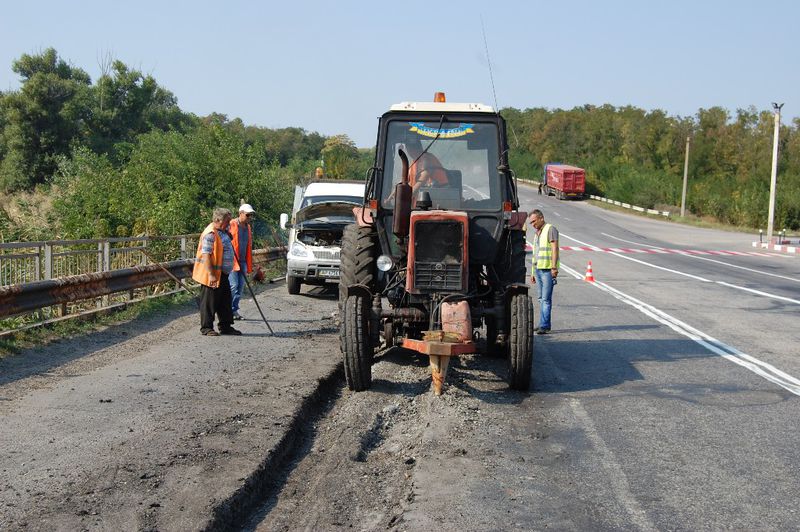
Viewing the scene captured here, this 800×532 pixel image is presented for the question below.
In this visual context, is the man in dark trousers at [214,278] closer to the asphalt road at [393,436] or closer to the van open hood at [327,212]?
the asphalt road at [393,436]

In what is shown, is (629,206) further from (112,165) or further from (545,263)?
(545,263)

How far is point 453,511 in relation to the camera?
498cm

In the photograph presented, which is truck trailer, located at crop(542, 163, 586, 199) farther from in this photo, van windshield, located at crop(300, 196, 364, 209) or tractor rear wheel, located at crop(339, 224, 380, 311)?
tractor rear wheel, located at crop(339, 224, 380, 311)

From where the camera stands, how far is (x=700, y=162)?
84.6 meters

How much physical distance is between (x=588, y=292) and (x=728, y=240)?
32.4 meters

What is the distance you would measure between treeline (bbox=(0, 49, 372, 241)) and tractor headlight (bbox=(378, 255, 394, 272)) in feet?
37.6

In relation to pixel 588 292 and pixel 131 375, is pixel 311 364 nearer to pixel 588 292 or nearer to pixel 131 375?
pixel 131 375

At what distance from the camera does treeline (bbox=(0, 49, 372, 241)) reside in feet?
67.2

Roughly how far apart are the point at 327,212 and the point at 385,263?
31.4ft

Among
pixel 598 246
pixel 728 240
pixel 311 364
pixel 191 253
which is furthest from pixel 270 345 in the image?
pixel 728 240

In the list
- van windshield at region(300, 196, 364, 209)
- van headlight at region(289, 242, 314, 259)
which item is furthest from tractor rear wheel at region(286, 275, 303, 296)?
van windshield at region(300, 196, 364, 209)

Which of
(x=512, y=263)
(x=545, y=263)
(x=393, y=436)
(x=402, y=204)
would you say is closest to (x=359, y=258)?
(x=402, y=204)

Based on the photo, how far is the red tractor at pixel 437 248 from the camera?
8.34 meters

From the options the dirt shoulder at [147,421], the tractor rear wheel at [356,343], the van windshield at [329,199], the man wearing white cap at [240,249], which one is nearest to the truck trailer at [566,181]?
the van windshield at [329,199]
